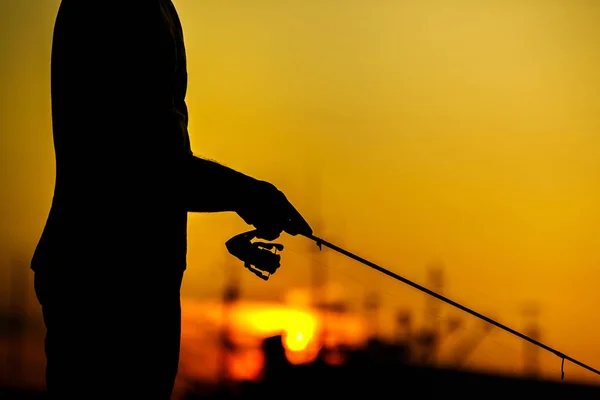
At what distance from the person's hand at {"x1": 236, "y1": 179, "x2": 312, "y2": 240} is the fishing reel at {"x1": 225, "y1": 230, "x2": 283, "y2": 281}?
0.12m

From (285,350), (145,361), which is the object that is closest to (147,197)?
(145,361)

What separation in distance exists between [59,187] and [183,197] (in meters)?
0.27

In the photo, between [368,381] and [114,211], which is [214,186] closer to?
[114,211]

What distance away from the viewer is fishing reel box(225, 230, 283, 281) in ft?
6.98

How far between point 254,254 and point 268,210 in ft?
0.63

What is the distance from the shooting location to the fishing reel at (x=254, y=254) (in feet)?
6.98

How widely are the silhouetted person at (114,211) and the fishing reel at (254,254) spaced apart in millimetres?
203

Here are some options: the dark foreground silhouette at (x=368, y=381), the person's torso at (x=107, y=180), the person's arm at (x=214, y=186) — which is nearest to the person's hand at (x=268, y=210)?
the person's arm at (x=214, y=186)

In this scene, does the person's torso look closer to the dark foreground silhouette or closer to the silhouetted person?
the silhouetted person

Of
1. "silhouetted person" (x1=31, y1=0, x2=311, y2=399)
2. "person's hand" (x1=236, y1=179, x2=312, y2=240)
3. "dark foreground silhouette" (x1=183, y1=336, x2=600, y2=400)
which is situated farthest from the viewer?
"dark foreground silhouette" (x1=183, y1=336, x2=600, y2=400)

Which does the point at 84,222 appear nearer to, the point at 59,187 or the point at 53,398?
the point at 59,187

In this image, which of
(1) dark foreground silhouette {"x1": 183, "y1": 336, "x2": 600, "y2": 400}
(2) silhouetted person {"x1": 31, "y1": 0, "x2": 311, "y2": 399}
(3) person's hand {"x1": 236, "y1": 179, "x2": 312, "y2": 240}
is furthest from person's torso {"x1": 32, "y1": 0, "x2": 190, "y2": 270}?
(1) dark foreground silhouette {"x1": 183, "y1": 336, "x2": 600, "y2": 400}

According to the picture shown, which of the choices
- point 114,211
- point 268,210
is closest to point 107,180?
point 114,211

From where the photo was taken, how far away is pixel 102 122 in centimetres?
188
